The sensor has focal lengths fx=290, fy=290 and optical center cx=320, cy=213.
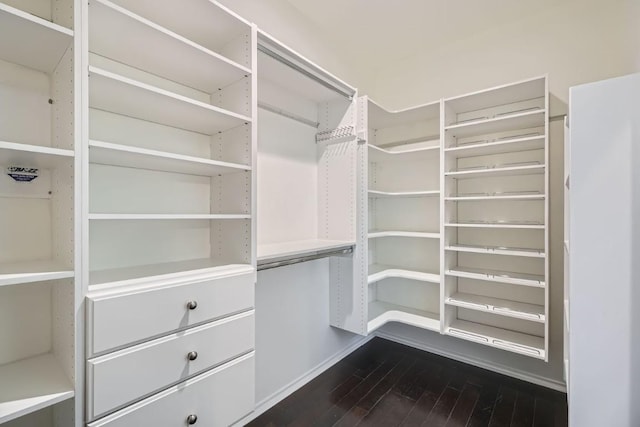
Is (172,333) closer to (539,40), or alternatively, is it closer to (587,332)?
(587,332)

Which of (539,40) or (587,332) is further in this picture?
(539,40)

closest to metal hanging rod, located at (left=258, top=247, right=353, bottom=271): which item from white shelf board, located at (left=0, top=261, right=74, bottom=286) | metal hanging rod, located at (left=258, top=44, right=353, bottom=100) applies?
white shelf board, located at (left=0, top=261, right=74, bottom=286)

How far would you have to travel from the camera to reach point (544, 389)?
2.19 meters

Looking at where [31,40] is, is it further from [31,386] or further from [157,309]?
[31,386]

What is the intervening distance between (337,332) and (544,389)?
1.61m

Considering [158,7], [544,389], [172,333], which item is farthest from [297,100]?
[544,389]

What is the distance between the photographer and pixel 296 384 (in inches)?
86.2

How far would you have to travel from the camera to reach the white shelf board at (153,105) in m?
1.04

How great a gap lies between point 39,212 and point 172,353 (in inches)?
29.1

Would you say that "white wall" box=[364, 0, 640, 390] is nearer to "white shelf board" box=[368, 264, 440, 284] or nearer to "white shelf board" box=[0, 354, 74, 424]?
"white shelf board" box=[368, 264, 440, 284]

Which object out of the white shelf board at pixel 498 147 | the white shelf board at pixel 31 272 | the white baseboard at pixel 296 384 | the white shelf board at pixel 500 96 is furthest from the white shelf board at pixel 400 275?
the white shelf board at pixel 31 272

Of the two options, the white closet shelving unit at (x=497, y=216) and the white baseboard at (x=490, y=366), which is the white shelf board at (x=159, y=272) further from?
the white baseboard at (x=490, y=366)

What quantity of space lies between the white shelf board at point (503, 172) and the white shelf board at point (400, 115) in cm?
60

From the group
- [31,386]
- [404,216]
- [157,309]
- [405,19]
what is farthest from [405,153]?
[31,386]
